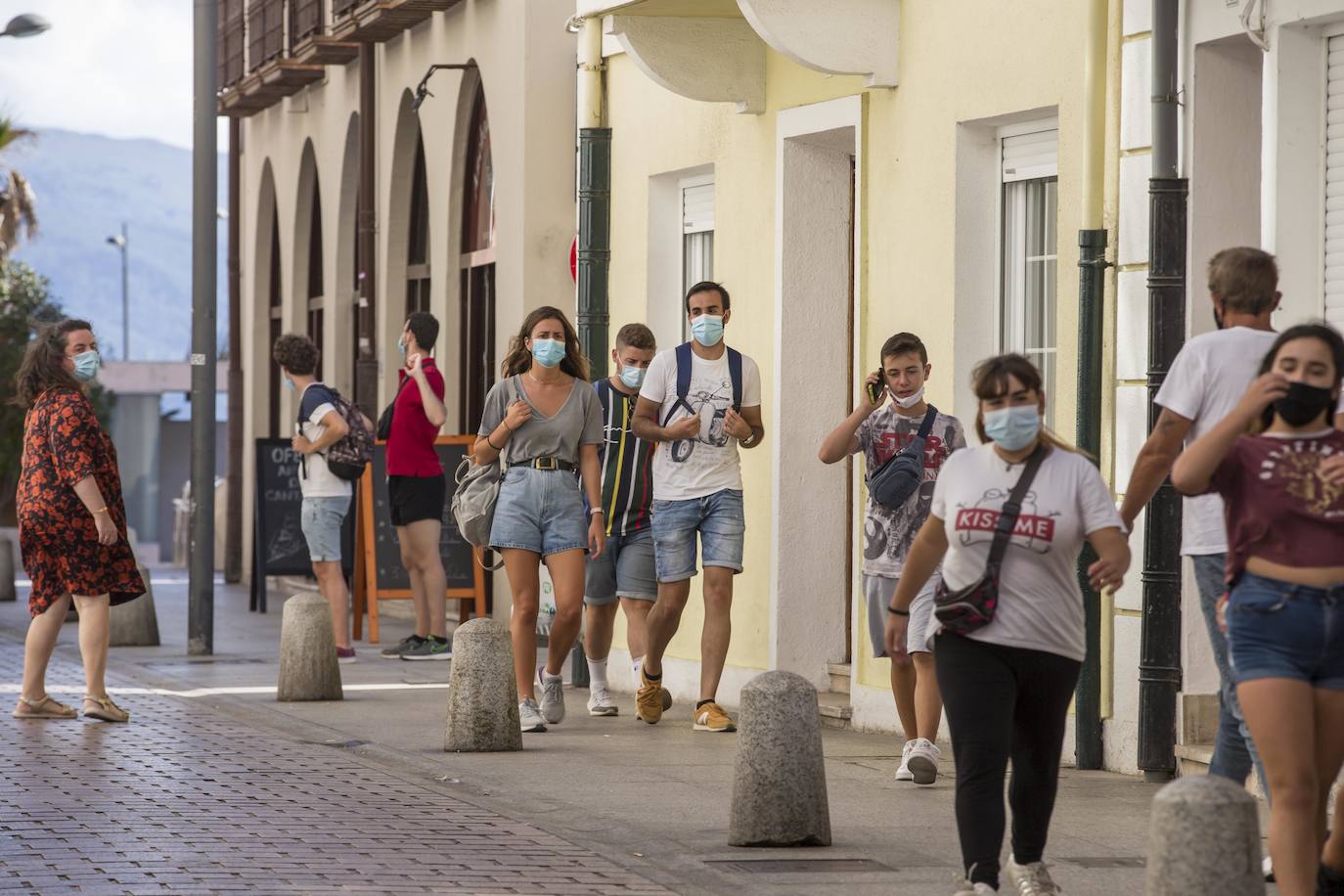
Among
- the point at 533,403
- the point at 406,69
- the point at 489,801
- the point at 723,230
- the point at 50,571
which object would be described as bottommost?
the point at 489,801

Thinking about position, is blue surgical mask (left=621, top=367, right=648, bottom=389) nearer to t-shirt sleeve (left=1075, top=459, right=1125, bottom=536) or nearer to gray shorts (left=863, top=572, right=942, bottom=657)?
gray shorts (left=863, top=572, right=942, bottom=657)

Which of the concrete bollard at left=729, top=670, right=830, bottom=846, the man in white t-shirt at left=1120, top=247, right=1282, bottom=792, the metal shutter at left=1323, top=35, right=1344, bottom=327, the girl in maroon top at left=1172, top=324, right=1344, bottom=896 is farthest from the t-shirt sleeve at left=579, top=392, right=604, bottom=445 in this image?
the girl in maroon top at left=1172, top=324, right=1344, bottom=896

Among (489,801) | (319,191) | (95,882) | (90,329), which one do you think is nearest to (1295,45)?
(489,801)

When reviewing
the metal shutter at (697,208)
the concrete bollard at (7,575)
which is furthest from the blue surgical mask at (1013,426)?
the concrete bollard at (7,575)

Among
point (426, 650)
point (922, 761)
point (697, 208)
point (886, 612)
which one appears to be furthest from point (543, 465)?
point (426, 650)

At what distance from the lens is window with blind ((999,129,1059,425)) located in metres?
11.3

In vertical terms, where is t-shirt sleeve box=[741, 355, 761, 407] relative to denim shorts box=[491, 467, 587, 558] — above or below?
above

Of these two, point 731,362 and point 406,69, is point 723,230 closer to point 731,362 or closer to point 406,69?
point 731,362

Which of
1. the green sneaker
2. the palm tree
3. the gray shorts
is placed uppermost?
the palm tree

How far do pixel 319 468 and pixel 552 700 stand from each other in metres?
3.74

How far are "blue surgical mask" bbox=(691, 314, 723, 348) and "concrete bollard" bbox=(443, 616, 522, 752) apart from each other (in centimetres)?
173

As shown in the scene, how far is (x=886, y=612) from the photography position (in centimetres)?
1006

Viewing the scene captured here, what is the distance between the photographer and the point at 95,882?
296 inches

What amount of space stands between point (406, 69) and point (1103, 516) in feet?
53.1
